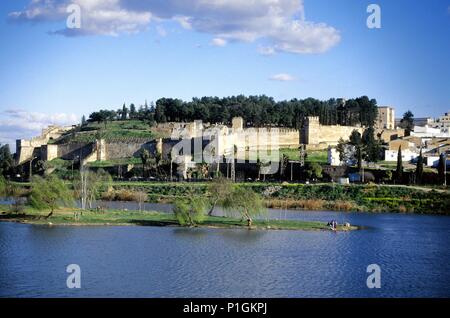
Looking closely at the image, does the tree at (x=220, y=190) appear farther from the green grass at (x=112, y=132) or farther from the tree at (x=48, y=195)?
the green grass at (x=112, y=132)

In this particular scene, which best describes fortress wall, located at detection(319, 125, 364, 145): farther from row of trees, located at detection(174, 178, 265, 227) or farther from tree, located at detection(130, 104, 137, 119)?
row of trees, located at detection(174, 178, 265, 227)

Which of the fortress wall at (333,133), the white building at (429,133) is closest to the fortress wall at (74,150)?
the fortress wall at (333,133)

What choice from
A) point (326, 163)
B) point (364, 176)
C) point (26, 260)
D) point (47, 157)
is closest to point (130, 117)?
point (47, 157)

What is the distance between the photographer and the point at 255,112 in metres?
70.0

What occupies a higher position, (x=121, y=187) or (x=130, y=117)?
(x=130, y=117)

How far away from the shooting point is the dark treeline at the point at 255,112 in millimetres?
69625

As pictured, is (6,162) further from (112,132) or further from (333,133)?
(333,133)

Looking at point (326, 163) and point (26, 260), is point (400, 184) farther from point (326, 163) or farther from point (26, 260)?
point (26, 260)

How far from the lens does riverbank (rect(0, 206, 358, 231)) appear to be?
88.9 feet

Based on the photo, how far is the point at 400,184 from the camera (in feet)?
139

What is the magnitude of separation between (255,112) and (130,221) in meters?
43.5

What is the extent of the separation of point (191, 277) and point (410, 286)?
592 cm

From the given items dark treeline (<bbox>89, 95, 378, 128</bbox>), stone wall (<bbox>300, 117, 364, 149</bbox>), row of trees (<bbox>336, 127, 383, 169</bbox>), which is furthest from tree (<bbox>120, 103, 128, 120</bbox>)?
row of trees (<bbox>336, 127, 383, 169</bbox>)
